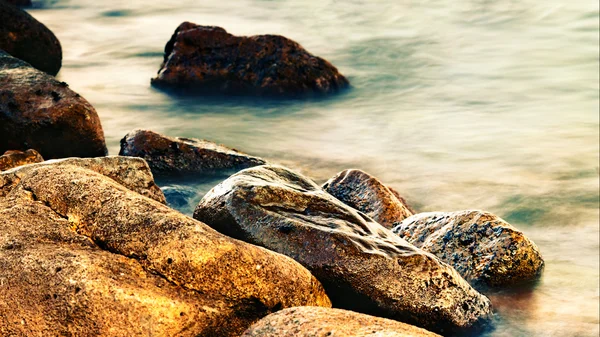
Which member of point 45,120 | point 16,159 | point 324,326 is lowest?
point 45,120

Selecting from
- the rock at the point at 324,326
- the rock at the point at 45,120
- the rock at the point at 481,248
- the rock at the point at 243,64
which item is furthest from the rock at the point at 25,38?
the rock at the point at 324,326

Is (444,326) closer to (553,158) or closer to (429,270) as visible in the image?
(429,270)

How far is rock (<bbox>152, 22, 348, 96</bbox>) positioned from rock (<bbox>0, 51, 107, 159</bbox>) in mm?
3667

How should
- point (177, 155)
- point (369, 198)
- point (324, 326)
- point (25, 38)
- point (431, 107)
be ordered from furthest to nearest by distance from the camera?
point (431, 107), point (25, 38), point (177, 155), point (369, 198), point (324, 326)

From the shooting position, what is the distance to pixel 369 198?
20.7ft

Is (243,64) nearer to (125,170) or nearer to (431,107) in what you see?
(431,107)

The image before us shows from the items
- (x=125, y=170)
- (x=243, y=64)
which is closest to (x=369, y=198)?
(x=125, y=170)

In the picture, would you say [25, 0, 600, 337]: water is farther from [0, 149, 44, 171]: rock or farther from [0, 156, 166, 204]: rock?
[0, 156, 166, 204]: rock

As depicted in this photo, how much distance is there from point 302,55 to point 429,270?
6501 millimetres

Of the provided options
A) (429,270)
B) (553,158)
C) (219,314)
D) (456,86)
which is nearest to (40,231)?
(219,314)

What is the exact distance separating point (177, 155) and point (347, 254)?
10.9 ft

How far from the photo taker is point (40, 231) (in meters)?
3.89

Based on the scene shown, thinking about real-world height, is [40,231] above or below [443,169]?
above

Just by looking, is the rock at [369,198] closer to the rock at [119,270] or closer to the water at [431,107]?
the water at [431,107]
